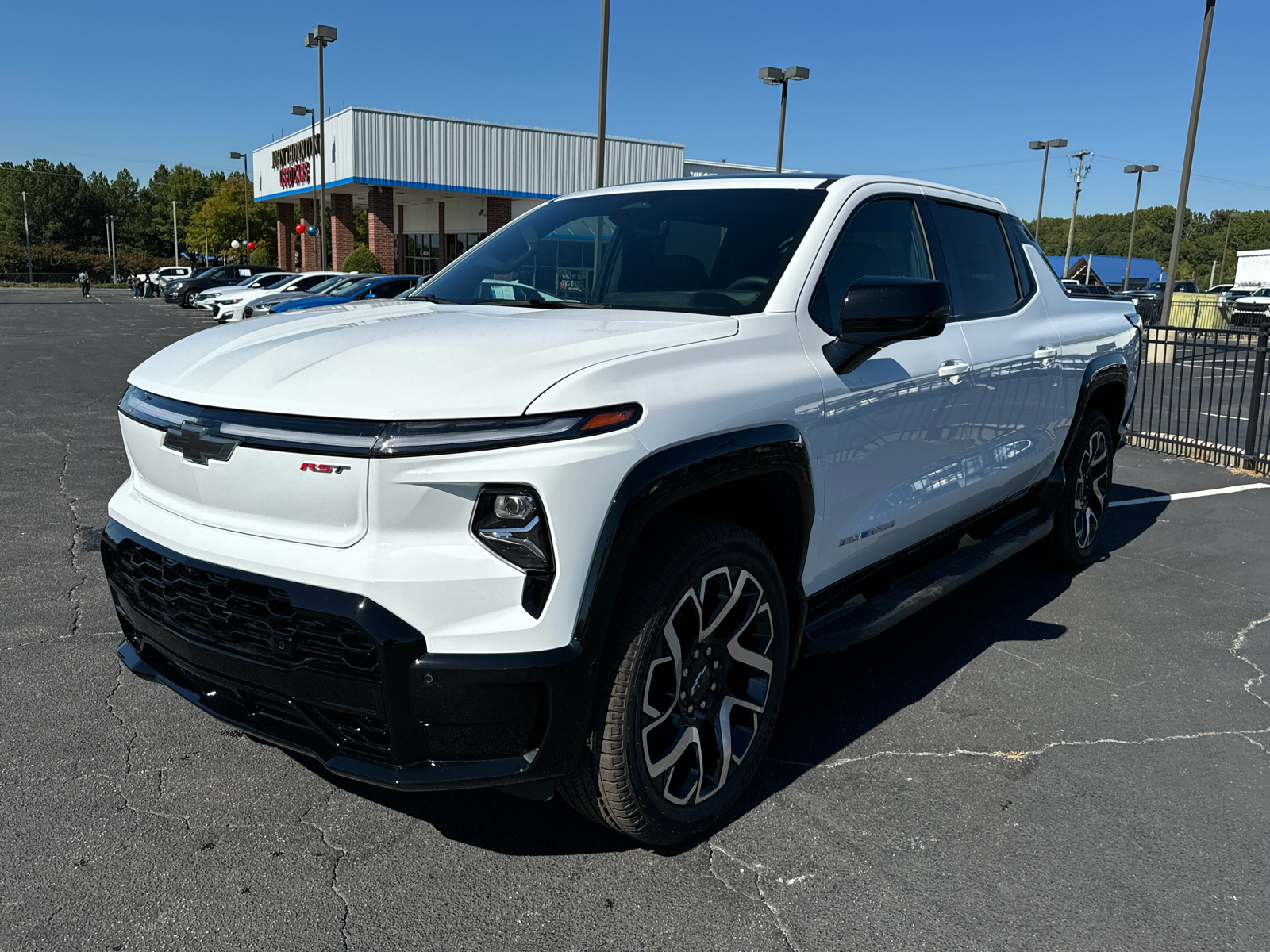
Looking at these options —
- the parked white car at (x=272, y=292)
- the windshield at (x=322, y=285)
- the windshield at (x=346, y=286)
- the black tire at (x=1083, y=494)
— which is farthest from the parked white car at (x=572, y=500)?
the parked white car at (x=272, y=292)

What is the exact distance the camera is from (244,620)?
2.46 meters

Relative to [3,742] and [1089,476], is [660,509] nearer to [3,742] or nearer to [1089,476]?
[3,742]

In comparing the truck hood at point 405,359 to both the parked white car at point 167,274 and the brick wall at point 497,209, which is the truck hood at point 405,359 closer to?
the brick wall at point 497,209

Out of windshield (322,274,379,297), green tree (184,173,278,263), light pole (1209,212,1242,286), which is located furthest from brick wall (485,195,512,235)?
light pole (1209,212,1242,286)

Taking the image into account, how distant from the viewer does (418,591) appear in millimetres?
2273

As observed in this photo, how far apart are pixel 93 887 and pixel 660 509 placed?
1.80 metres

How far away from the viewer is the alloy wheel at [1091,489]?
5.57 metres

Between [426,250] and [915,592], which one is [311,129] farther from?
[915,592]

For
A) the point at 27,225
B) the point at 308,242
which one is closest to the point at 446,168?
the point at 308,242

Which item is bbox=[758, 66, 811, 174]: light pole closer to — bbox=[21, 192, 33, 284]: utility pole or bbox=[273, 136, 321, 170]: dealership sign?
bbox=[273, 136, 321, 170]: dealership sign

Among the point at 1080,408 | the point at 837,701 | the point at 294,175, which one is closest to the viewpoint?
the point at 837,701

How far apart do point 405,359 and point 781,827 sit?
176 cm

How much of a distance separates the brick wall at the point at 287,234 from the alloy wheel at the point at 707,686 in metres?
57.4

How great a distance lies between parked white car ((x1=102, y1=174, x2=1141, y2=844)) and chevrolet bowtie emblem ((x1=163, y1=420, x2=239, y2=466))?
0.01 meters
